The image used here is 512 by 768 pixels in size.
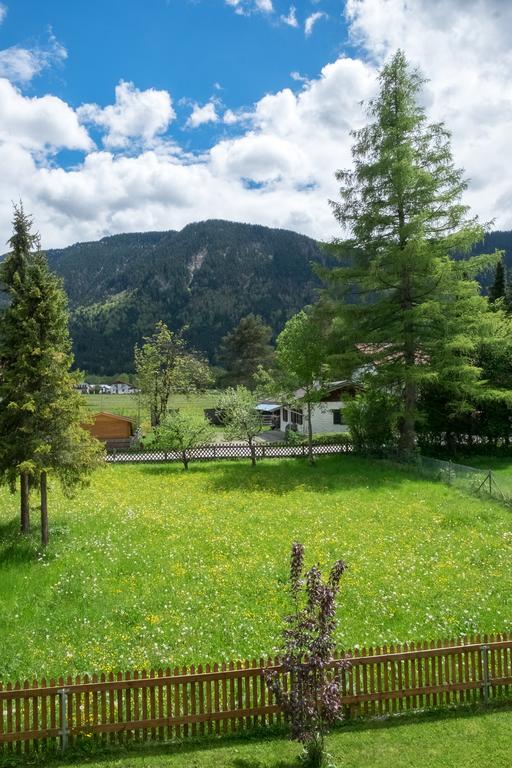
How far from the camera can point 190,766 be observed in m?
8.16

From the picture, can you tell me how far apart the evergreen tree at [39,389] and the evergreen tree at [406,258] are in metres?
18.3

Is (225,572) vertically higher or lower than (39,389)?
lower

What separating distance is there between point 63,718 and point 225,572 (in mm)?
6895

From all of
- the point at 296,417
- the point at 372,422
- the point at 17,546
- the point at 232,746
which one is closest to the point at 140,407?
the point at 296,417

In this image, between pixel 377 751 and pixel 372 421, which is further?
pixel 372 421

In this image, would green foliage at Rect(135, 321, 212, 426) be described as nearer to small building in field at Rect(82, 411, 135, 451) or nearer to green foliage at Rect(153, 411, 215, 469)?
small building in field at Rect(82, 411, 135, 451)

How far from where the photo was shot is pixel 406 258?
29.2 m

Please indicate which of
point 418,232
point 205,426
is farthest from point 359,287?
point 205,426

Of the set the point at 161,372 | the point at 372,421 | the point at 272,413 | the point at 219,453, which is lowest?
the point at 219,453

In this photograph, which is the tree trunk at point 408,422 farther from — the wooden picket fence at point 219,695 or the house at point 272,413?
the house at point 272,413

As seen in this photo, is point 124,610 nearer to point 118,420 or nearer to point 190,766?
point 190,766

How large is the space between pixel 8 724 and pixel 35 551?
8409mm

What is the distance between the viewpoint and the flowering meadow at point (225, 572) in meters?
11.6

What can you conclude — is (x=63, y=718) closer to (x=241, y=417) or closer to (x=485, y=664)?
(x=485, y=664)
